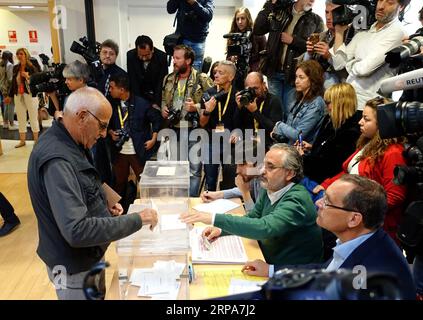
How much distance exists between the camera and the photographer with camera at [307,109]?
8.26 ft

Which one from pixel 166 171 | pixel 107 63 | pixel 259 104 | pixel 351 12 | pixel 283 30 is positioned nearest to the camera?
pixel 166 171

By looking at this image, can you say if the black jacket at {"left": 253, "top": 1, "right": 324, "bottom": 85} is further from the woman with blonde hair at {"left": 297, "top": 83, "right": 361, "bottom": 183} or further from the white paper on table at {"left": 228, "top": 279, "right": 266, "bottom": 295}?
the white paper on table at {"left": 228, "top": 279, "right": 266, "bottom": 295}

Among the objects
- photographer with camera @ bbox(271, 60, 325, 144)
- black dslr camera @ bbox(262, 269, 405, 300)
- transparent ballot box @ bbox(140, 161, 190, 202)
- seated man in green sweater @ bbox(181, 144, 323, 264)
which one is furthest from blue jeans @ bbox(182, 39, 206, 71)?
black dslr camera @ bbox(262, 269, 405, 300)

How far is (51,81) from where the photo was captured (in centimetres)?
331

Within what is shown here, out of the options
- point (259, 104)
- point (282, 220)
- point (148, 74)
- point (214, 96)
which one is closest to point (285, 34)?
point (259, 104)

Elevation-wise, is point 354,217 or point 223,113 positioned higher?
point 223,113

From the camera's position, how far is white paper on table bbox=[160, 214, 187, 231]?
1569mm

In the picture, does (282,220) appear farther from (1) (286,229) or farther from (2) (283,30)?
(2) (283,30)

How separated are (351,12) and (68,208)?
2.13 meters

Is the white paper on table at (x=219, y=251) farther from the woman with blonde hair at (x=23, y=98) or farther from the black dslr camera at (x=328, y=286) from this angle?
the woman with blonde hair at (x=23, y=98)

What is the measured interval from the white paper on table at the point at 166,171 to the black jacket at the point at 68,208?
0.73 m

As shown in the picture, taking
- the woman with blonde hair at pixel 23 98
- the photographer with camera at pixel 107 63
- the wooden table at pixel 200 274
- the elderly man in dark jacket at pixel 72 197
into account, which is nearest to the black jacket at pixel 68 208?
the elderly man in dark jacket at pixel 72 197
